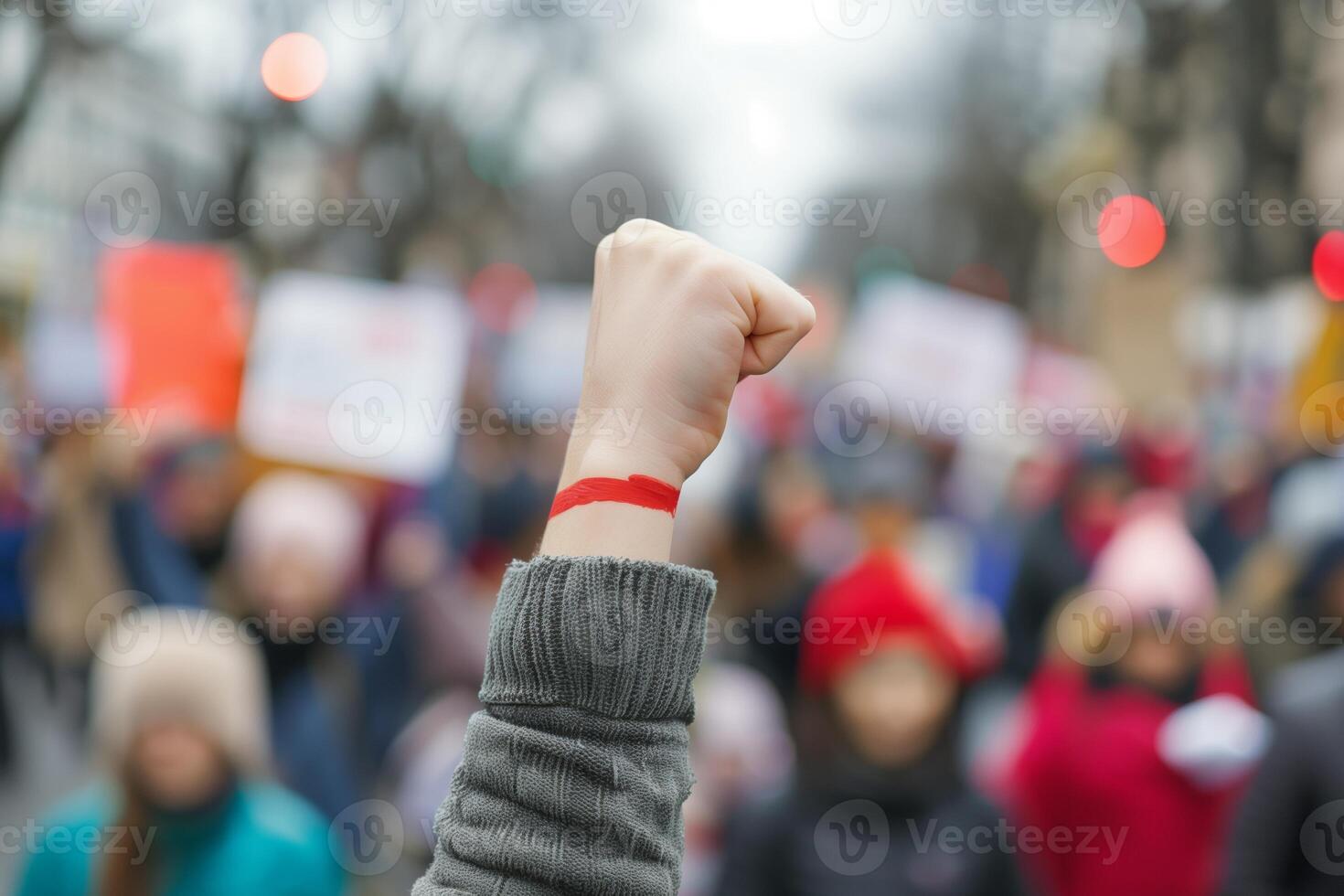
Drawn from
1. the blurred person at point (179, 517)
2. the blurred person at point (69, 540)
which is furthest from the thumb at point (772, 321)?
the blurred person at point (69, 540)

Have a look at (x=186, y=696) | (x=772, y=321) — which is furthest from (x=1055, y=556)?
(x=772, y=321)

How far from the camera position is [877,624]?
4.16m

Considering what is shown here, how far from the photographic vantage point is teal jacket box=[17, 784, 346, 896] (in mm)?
3574

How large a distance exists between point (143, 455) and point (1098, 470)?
14.8ft

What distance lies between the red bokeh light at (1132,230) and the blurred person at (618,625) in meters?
19.2

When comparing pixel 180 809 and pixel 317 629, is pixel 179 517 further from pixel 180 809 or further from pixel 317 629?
pixel 180 809

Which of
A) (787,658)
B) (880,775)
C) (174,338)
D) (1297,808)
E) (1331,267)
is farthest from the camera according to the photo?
(1331,267)

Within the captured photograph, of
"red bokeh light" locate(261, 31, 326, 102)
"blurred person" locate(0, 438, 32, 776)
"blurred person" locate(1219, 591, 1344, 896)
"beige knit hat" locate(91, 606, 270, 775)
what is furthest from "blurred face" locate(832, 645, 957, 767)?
"red bokeh light" locate(261, 31, 326, 102)

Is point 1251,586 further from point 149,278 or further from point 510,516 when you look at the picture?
point 149,278

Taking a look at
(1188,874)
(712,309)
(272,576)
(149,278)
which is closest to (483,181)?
(149,278)

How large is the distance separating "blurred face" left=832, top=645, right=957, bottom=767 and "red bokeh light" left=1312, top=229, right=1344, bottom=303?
469 cm

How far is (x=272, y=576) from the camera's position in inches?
216

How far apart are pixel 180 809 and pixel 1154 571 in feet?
10.2

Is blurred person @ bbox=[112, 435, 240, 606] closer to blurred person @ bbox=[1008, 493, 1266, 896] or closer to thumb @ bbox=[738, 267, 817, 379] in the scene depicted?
blurred person @ bbox=[1008, 493, 1266, 896]
